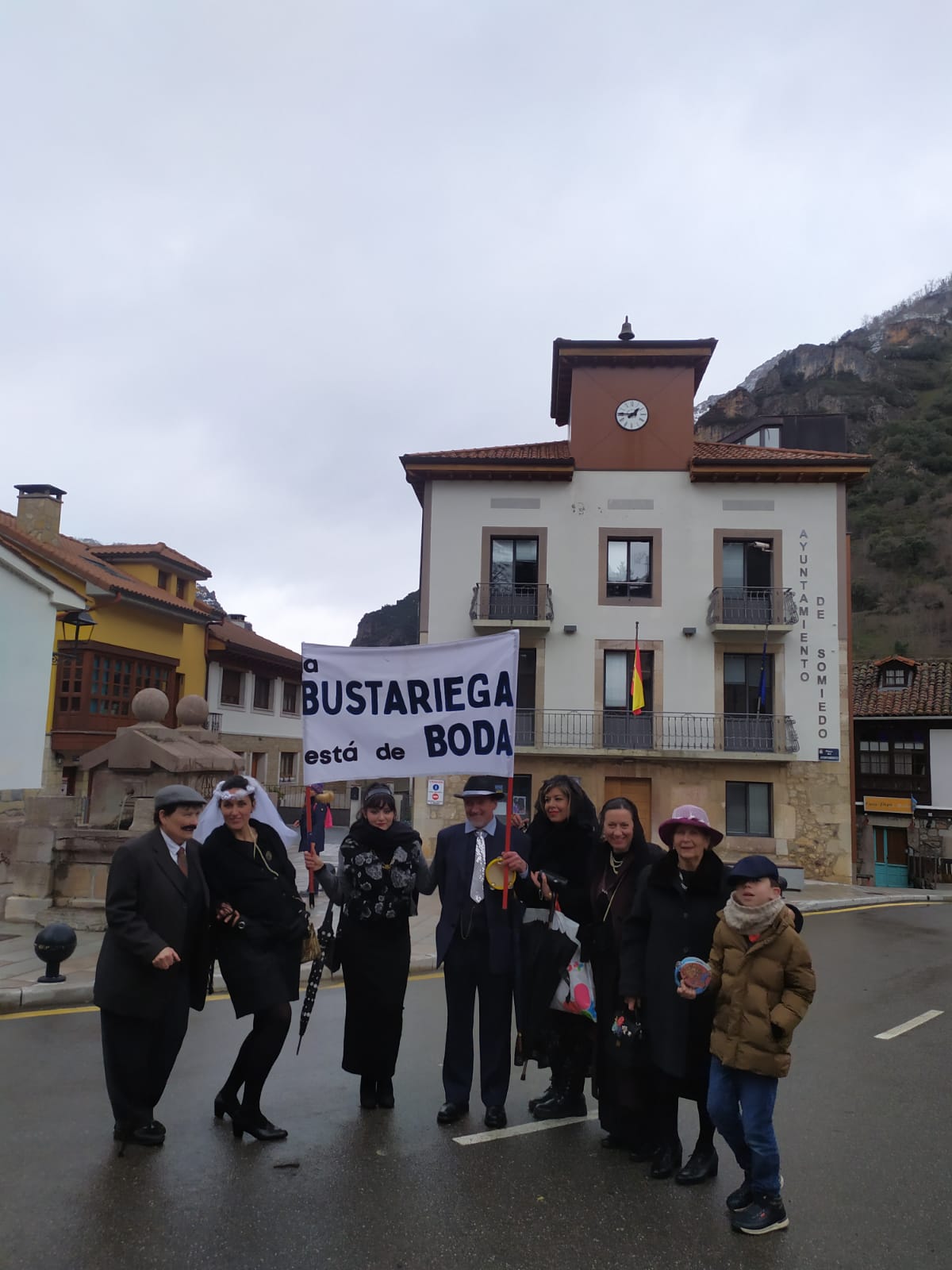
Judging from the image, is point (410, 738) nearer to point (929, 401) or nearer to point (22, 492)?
point (22, 492)

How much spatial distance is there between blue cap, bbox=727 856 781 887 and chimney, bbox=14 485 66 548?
2661 centimetres

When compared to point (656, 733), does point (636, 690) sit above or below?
above

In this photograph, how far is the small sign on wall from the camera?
21.8 meters

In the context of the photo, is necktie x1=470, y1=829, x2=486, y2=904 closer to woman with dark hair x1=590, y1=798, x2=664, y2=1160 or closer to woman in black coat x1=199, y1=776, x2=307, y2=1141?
woman with dark hair x1=590, y1=798, x2=664, y2=1160

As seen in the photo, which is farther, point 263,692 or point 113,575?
point 263,692

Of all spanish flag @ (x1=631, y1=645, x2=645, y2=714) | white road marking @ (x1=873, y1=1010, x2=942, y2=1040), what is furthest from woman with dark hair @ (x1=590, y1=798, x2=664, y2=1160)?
spanish flag @ (x1=631, y1=645, x2=645, y2=714)

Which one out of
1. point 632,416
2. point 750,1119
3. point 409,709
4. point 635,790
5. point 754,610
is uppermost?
point 632,416

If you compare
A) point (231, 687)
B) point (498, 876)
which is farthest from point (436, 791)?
point (498, 876)

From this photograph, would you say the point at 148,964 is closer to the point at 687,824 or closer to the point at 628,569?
the point at 687,824

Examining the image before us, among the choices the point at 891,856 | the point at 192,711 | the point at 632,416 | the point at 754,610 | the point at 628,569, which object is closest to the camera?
the point at 192,711

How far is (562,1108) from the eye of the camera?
16.5 feet

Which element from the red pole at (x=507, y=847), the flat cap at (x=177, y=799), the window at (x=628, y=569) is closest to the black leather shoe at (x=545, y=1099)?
the red pole at (x=507, y=847)

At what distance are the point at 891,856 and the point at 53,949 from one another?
2829cm

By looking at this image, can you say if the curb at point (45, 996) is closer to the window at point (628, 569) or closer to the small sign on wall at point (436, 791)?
the small sign on wall at point (436, 791)
